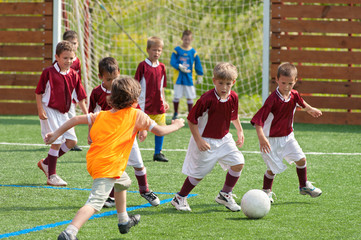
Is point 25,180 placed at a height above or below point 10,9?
below

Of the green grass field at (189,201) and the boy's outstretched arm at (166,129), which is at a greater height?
the boy's outstretched arm at (166,129)

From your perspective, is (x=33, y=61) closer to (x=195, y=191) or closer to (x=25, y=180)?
(x=25, y=180)

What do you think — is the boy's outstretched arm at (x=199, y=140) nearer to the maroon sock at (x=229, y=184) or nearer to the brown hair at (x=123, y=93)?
the maroon sock at (x=229, y=184)

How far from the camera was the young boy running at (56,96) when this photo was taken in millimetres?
6223

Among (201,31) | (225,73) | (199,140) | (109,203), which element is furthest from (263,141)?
(201,31)

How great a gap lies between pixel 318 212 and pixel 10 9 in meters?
9.68

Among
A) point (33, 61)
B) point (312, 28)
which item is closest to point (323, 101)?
point (312, 28)

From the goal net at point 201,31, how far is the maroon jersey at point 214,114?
8230 millimetres

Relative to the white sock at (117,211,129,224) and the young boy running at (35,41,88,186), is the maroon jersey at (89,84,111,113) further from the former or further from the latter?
the white sock at (117,211,129,224)

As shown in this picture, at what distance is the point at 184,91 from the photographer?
40.4ft

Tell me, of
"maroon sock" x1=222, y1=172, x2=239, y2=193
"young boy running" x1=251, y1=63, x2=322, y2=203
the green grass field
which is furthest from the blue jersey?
"maroon sock" x1=222, y1=172, x2=239, y2=193

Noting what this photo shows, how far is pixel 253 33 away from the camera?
48.0ft

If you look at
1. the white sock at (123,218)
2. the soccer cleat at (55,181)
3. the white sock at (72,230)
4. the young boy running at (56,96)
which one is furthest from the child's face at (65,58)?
the white sock at (72,230)

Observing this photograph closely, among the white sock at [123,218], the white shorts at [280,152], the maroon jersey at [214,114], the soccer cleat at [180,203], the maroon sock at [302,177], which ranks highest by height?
the maroon jersey at [214,114]
